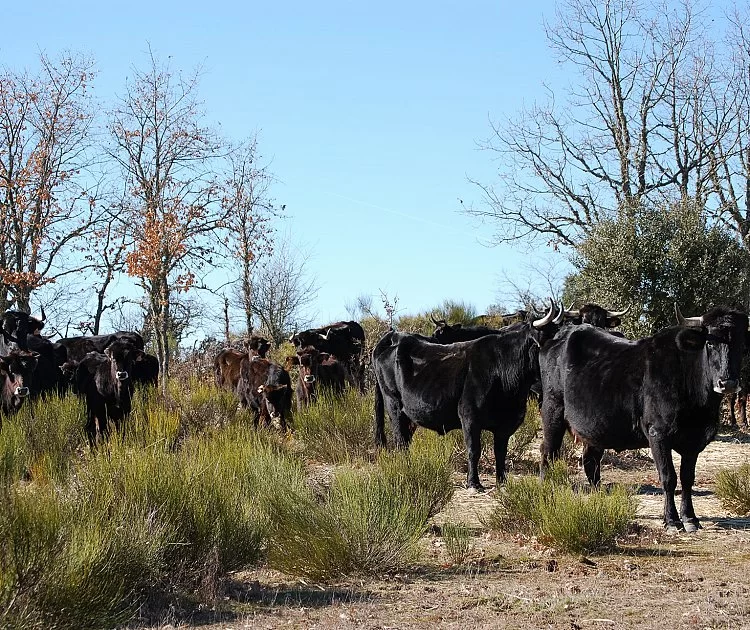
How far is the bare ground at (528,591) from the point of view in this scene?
6.73 metres

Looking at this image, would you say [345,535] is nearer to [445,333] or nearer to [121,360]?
[121,360]

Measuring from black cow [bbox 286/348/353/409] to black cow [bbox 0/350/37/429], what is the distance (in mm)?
4488

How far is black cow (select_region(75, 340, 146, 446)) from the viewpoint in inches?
575

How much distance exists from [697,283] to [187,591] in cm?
1417

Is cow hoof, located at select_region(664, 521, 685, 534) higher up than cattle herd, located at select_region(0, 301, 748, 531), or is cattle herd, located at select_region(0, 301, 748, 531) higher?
cattle herd, located at select_region(0, 301, 748, 531)

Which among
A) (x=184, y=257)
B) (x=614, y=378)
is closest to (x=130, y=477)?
(x=614, y=378)

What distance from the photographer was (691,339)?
992 centimetres

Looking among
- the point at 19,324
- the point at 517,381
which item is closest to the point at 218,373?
the point at 19,324

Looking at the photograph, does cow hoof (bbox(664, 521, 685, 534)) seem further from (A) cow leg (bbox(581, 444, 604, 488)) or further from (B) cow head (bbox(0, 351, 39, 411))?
(B) cow head (bbox(0, 351, 39, 411))

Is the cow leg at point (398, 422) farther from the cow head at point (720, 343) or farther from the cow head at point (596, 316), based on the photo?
the cow head at point (720, 343)

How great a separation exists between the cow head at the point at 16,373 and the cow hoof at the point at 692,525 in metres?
9.11

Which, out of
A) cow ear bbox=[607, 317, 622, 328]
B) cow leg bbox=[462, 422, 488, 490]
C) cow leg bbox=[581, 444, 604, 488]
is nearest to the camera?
cow leg bbox=[581, 444, 604, 488]

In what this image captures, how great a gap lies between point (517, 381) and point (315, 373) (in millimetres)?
6124

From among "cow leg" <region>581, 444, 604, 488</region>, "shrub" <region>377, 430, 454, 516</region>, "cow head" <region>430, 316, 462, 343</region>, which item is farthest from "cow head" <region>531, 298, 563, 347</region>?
"cow head" <region>430, 316, 462, 343</region>
